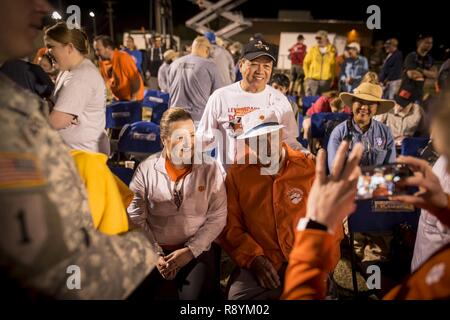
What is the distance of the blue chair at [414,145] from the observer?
13.3 feet

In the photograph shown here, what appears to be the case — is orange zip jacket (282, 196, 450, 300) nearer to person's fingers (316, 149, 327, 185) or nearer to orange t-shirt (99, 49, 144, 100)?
person's fingers (316, 149, 327, 185)

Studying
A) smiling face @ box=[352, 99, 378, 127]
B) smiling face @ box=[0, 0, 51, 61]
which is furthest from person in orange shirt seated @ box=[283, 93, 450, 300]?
smiling face @ box=[352, 99, 378, 127]

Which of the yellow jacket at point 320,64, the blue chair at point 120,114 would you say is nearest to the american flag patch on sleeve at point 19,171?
the blue chair at point 120,114

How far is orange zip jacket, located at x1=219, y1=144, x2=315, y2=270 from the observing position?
2283 mm

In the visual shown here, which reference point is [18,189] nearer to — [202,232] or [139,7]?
[202,232]

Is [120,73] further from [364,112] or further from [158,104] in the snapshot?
[364,112]

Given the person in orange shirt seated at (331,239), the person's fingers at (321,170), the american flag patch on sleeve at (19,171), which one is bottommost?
the person in orange shirt seated at (331,239)

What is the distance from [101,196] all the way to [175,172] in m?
1.27

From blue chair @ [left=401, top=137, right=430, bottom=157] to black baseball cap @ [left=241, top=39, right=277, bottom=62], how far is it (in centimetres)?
211

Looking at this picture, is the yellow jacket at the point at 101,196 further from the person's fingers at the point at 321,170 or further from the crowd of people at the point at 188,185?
the person's fingers at the point at 321,170

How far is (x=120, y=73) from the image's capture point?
575 cm

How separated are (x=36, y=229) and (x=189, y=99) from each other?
13.9 feet

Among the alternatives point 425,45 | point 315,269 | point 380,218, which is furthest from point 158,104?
point 425,45

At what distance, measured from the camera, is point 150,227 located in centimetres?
239
